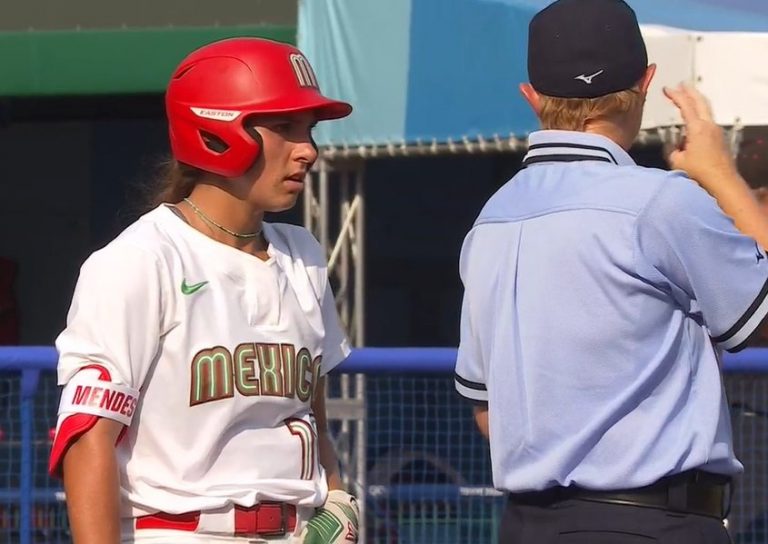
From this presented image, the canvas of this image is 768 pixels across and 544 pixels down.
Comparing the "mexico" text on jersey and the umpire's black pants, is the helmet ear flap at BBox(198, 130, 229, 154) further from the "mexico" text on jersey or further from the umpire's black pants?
the umpire's black pants

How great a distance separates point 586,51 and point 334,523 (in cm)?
106

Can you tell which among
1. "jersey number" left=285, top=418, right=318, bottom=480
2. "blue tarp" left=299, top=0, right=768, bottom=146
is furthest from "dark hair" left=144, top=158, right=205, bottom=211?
"blue tarp" left=299, top=0, right=768, bottom=146

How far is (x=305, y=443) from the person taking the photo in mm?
2795

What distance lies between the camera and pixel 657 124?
6.46m

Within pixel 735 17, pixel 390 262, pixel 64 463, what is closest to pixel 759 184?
pixel 735 17

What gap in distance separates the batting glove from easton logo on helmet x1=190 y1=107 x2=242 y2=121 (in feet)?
2.65

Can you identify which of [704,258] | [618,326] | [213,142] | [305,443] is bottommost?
[305,443]

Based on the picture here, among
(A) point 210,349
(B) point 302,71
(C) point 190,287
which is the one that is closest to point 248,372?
(A) point 210,349

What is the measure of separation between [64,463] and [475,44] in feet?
16.2

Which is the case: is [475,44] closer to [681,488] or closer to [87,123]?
[681,488]

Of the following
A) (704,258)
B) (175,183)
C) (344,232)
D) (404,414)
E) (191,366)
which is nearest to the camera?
(704,258)

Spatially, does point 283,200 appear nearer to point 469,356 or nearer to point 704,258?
point 469,356

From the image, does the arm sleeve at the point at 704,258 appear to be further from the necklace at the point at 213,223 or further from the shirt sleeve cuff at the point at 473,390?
the necklace at the point at 213,223

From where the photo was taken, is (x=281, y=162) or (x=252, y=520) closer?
(x=252, y=520)
